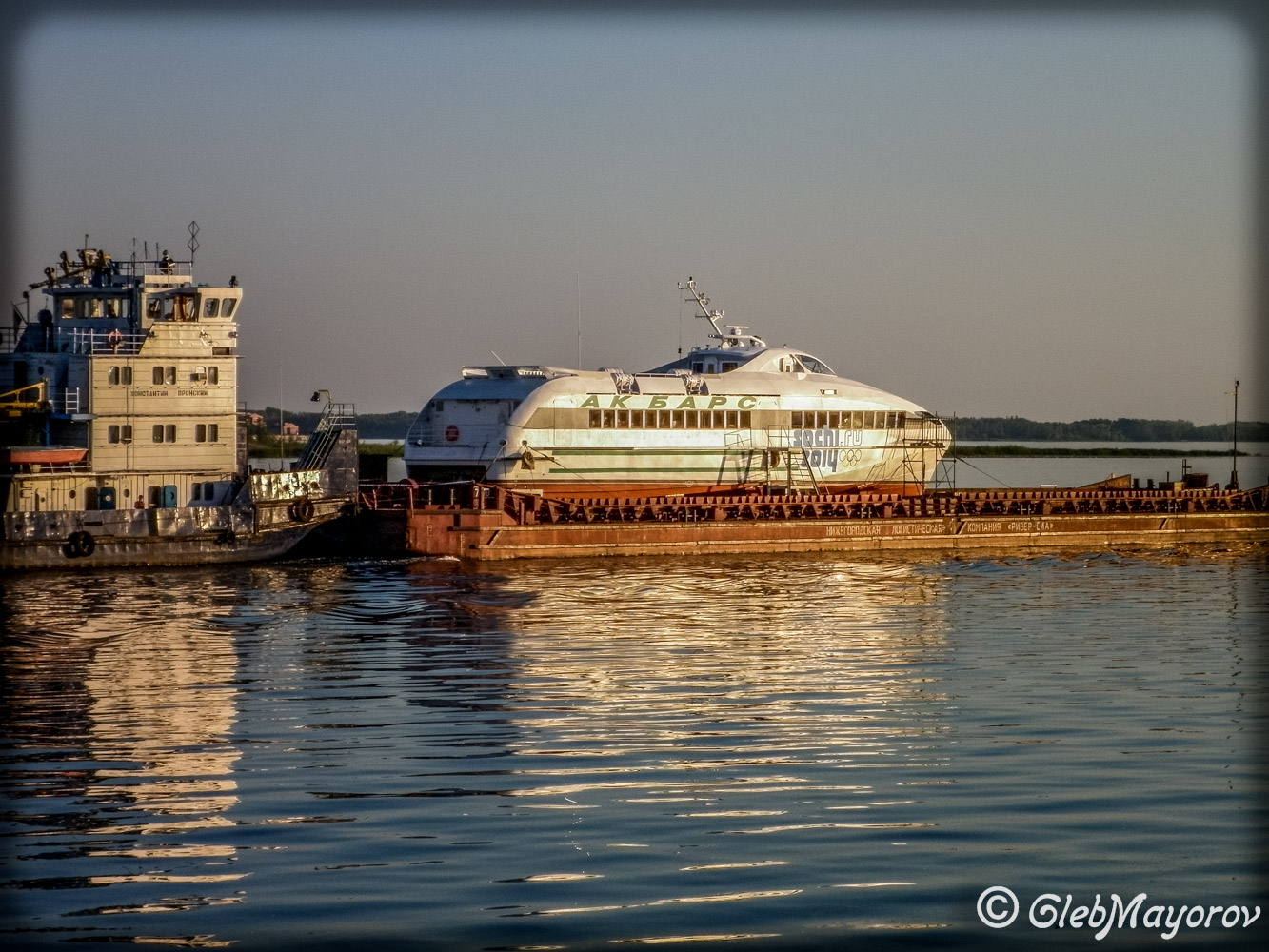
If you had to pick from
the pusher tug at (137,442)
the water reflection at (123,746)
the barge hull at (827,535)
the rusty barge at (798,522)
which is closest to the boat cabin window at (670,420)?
the rusty barge at (798,522)

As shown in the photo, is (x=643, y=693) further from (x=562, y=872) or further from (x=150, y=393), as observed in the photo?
(x=150, y=393)

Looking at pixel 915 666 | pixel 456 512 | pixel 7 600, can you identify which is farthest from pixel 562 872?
pixel 456 512

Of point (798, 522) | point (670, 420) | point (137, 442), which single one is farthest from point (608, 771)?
point (670, 420)

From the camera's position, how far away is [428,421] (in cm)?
4747

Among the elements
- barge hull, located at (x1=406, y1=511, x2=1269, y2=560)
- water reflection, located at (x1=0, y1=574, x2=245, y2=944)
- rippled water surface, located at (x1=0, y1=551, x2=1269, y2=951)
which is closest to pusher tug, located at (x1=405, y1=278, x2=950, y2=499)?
barge hull, located at (x1=406, y1=511, x2=1269, y2=560)

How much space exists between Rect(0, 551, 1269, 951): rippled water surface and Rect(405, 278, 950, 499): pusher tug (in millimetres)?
13597

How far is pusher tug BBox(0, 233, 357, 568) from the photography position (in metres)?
37.0

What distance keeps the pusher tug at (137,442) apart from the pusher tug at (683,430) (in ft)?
18.2

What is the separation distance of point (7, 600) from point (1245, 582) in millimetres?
31292

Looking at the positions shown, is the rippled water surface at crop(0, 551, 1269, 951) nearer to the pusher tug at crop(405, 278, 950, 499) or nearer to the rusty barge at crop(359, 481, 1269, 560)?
the rusty barge at crop(359, 481, 1269, 560)

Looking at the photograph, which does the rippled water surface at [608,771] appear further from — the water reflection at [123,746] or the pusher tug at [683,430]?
the pusher tug at [683,430]

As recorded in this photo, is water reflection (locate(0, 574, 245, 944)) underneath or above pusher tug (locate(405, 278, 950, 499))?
underneath

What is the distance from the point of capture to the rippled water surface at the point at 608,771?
12.4m

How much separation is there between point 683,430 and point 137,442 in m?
17.4
